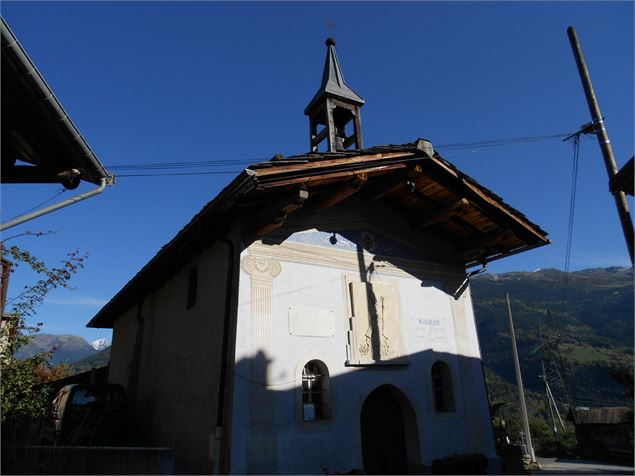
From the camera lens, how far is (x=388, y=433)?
9.84m

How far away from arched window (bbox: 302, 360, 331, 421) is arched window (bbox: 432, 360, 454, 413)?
286cm

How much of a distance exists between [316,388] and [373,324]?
1.82 metres

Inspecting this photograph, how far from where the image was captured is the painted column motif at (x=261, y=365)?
7.75 metres

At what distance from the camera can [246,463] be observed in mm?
7547

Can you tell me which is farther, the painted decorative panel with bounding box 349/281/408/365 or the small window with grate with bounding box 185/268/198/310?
the small window with grate with bounding box 185/268/198/310

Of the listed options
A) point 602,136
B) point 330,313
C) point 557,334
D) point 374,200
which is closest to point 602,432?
point 557,334

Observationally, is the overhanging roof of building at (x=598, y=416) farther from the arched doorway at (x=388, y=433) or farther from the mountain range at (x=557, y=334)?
the arched doorway at (x=388, y=433)

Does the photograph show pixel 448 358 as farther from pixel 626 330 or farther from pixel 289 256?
pixel 626 330

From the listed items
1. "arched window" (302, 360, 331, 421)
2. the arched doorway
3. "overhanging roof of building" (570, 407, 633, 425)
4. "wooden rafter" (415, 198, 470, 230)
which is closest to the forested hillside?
"overhanging roof of building" (570, 407, 633, 425)

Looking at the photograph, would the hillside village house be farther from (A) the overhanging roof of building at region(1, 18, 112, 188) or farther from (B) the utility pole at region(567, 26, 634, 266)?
(B) the utility pole at region(567, 26, 634, 266)

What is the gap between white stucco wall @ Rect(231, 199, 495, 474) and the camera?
805 cm

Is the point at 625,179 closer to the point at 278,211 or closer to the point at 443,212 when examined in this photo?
the point at 443,212

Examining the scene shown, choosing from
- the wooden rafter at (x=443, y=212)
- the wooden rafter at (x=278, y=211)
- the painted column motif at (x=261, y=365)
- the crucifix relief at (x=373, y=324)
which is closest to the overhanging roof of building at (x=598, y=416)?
the wooden rafter at (x=443, y=212)

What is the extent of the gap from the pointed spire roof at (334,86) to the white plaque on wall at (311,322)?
582cm
